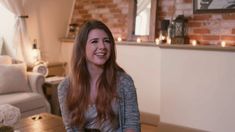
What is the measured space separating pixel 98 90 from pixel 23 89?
6.88 ft

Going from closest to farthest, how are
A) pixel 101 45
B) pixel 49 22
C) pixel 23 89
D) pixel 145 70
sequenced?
pixel 101 45 → pixel 23 89 → pixel 145 70 → pixel 49 22

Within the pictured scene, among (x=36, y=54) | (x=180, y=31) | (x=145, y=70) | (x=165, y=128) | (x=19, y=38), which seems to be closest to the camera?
(x=180, y=31)

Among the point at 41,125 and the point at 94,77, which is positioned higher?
the point at 94,77

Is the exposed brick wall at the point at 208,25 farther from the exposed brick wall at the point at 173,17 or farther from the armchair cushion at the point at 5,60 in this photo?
the armchair cushion at the point at 5,60

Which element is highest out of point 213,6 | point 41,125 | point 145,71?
point 213,6

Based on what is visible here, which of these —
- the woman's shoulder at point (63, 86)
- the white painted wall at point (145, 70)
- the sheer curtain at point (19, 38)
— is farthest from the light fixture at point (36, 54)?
the woman's shoulder at point (63, 86)

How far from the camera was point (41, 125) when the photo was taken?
221 cm

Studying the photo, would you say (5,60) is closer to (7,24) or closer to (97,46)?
(7,24)

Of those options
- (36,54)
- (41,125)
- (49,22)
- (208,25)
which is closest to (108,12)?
(49,22)

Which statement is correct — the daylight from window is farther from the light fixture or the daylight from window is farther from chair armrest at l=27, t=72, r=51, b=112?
chair armrest at l=27, t=72, r=51, b=112

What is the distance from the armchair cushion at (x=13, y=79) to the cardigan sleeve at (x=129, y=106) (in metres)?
2.12

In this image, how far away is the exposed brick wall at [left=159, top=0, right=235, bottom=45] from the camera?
116 inches

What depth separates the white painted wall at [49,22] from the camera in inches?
162

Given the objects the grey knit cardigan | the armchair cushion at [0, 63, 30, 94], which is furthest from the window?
the grey knit cardigan
